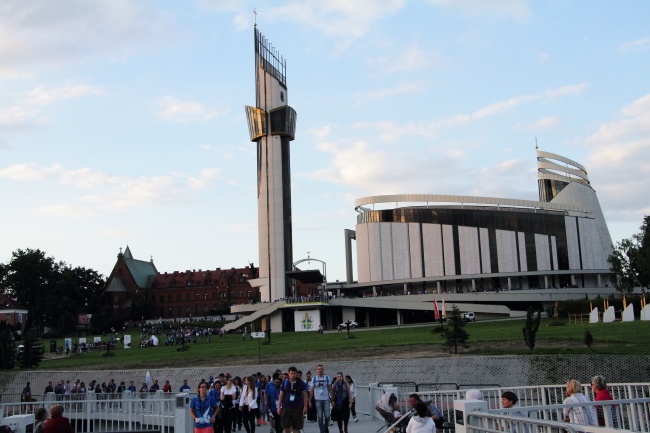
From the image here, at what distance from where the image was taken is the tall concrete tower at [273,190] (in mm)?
90500

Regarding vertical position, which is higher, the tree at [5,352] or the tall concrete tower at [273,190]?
the tall concrete tower at [273,190]

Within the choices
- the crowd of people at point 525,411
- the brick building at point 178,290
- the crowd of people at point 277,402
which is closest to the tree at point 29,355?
the crowd of people at point 277,402

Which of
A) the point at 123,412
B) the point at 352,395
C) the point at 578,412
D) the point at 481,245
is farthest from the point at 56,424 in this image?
the point at 481,245

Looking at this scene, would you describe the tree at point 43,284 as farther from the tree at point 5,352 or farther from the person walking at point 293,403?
the person walking at point 293,403

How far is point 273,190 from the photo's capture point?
91000 mm

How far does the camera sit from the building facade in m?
85.9

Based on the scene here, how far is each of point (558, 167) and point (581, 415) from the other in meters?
99.0

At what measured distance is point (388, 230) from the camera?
90625mm

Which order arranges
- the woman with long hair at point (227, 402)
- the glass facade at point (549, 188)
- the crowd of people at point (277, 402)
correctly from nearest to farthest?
the crowd of people at point (277, 402), the woman with long hair at point (227, 402), the glass facade at point (549, 188)

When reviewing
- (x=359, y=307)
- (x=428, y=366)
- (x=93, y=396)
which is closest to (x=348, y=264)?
(x=359, y=307)

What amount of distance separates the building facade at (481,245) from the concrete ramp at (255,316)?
16.7 metres

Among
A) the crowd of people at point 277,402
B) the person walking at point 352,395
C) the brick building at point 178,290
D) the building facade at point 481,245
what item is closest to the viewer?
the crowd of people at point 277,402

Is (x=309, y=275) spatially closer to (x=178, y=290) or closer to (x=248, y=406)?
(x=178, y=290)

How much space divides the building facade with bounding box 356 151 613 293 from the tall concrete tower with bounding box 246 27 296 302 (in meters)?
10.7
